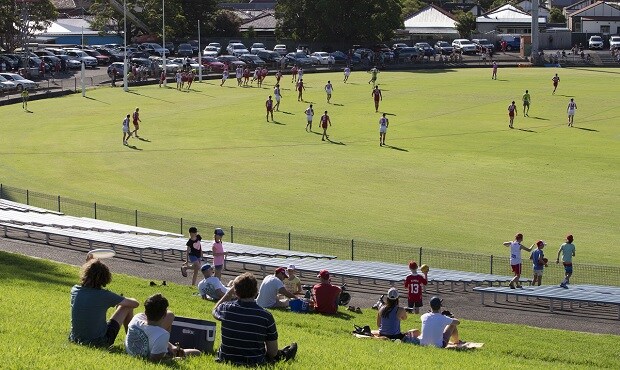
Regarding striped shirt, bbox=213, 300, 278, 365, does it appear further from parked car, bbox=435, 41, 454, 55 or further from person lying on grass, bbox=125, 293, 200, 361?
parked car, bbox=435, 41, 454, 55

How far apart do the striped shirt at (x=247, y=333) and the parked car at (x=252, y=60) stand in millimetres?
82066

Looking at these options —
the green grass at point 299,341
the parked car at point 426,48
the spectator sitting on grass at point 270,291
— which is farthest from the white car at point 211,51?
the spectator sitting on grass at point 270,291

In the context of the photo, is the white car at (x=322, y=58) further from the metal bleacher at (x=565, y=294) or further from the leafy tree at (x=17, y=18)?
the metal bleacher at (x=565, y=294)

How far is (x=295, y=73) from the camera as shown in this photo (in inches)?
3346

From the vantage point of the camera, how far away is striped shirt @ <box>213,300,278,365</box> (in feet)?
40.3

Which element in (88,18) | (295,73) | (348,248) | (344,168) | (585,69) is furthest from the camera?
(88,18)

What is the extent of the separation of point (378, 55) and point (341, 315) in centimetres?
8156

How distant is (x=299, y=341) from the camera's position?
48.4 feet

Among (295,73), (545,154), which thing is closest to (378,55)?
(295,73)

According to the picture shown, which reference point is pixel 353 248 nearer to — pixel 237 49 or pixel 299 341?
pixel 299 341

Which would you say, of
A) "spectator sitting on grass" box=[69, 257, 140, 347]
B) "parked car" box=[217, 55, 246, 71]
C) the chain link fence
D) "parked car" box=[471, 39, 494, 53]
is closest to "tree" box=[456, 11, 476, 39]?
"parked car" box=[471, 39, 494, 53]

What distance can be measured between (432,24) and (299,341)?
117 meters

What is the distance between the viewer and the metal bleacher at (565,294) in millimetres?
21375

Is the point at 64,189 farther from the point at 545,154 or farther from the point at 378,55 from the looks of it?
the point at 378,55
